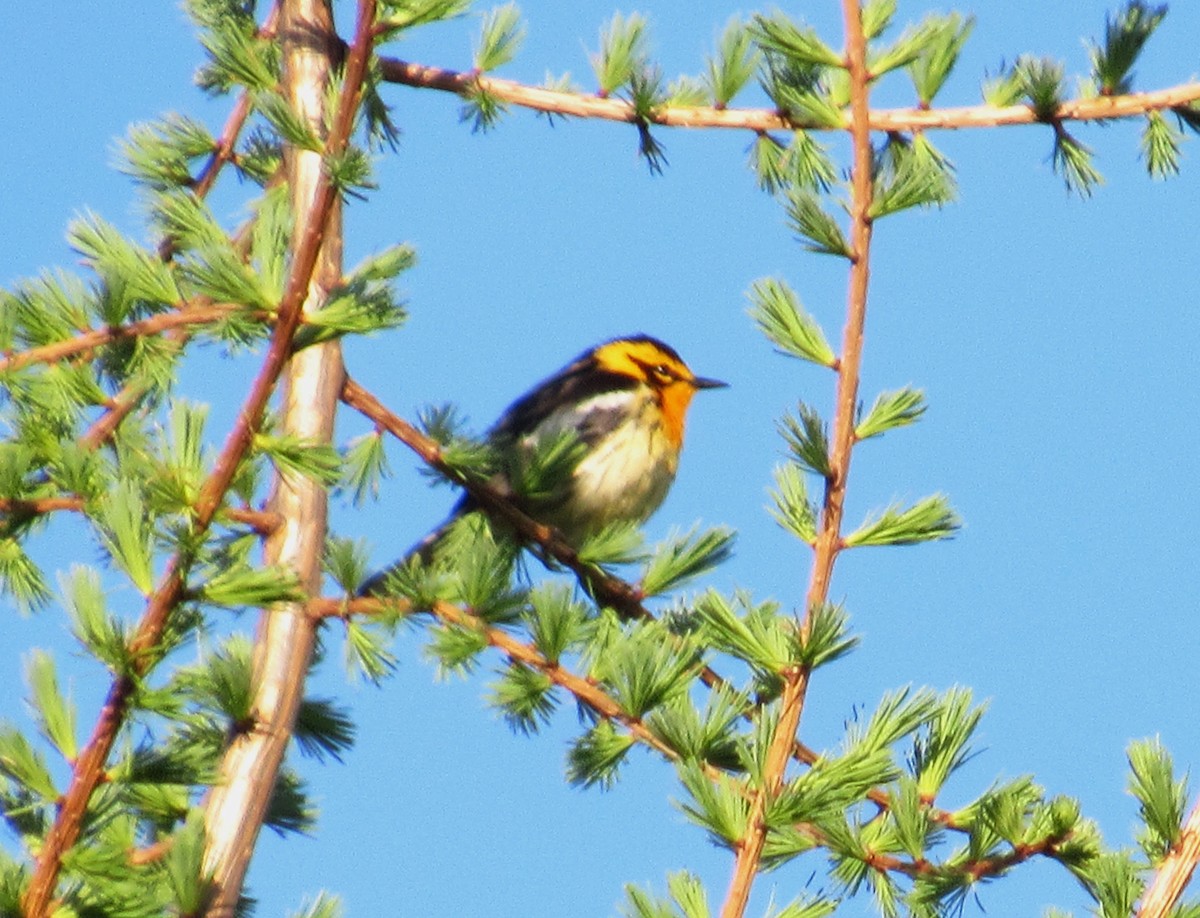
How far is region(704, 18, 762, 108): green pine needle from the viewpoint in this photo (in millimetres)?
2855

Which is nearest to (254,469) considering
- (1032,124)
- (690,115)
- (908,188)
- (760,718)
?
(760,718)

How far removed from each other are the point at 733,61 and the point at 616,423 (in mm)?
1763

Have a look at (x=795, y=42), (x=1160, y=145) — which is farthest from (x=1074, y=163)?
(x=795, y=42)

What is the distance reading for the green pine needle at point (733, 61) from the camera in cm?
286

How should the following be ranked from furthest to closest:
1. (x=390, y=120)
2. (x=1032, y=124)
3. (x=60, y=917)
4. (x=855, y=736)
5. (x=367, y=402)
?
(x=390, y=120), (x=1032, y=124), (x=367, y=402), (x=855, y=736), (x=60, y=917)

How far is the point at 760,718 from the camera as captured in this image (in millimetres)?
1640

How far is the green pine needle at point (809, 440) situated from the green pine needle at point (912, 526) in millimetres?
76

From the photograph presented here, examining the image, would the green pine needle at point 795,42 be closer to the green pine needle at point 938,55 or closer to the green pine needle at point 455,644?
the green pine needle at point 938,55

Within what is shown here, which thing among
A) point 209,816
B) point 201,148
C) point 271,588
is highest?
point 201,148

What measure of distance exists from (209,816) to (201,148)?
1471 millimetres

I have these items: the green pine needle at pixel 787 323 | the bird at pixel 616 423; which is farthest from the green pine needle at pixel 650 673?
the bird at pixel 616 423

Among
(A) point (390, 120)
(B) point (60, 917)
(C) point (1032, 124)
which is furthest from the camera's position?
(A) point (390, 120)

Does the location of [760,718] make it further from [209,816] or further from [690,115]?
[690,115]

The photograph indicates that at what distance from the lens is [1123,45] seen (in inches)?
103
